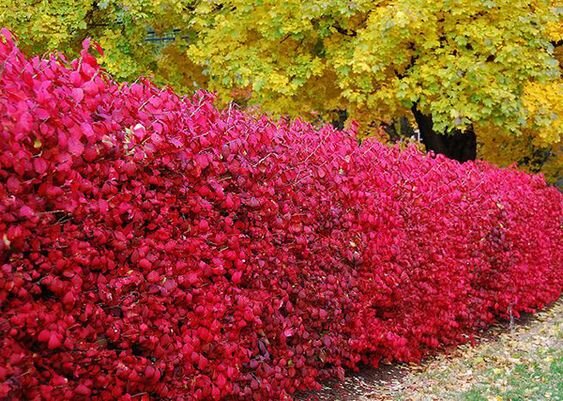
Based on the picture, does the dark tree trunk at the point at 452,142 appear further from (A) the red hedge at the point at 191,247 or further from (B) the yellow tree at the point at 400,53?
(A) the red hedge at the point at 191,247

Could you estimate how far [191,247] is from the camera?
163 inches

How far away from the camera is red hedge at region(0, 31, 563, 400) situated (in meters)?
3.25

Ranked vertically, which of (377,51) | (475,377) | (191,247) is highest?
(377,51)

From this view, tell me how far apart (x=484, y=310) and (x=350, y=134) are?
3.04 meters

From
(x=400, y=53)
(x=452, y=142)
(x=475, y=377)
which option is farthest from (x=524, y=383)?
(x=452, y=142)

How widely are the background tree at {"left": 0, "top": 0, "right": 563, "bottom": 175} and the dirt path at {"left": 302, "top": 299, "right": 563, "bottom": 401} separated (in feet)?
13.6

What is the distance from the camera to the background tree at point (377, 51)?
36.9 ft

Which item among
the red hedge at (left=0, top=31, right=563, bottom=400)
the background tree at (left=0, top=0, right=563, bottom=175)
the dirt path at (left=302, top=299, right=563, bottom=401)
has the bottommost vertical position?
the dirt path at (left=302, top=299, right=563, bottom=401)

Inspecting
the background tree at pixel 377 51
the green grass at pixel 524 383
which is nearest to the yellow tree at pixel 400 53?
the background tree at pixel 377 51

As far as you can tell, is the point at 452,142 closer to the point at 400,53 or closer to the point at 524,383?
the point at 400,53

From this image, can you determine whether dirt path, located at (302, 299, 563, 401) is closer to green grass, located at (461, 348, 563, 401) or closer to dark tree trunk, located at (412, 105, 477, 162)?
green grass, located at (461, 348, 563, 401)

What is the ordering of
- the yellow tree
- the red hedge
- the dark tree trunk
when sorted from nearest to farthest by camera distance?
1. the red hedge
2. the yellow tree
3. the dark tree trunk

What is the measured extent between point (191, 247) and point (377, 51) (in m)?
7.64

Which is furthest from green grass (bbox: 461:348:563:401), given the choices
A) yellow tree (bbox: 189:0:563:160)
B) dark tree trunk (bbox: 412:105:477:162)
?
dark tree trunk (bbox: 412:105:477:162)
